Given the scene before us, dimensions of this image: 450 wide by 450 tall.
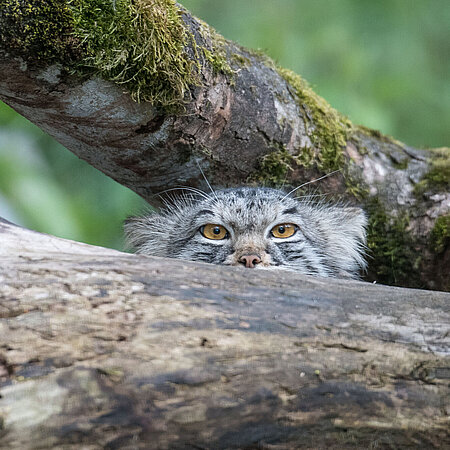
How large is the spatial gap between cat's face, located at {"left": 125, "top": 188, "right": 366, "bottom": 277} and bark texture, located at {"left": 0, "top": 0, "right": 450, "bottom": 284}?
192 mm

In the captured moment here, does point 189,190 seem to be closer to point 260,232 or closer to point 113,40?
point 260,232

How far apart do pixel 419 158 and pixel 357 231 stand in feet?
2.83

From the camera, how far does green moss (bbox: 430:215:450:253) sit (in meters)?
4.03

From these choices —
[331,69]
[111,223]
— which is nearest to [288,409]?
[111,223]

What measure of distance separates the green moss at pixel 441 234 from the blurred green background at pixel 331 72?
2025 millimetres

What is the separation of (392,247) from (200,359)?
8.96 feet

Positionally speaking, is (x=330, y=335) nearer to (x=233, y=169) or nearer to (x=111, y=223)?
(x=233, y=169)

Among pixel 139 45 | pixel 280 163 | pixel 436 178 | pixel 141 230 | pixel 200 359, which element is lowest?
pixel 200 359

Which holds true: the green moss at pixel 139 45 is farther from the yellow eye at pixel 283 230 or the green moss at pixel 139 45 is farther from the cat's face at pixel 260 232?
the yellow eye at pixel 283 230

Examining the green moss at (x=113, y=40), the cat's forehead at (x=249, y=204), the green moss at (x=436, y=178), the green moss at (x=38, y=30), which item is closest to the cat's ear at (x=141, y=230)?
the cat's forehead at (x=249, y=204)

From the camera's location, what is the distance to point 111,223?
616cm

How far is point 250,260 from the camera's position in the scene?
10.6 ft

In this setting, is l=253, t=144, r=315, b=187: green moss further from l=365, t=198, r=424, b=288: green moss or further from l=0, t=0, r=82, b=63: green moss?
l=0, t=0, r=82, b=63: green moss

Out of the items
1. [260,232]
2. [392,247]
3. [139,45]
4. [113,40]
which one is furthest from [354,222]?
[113,40]
